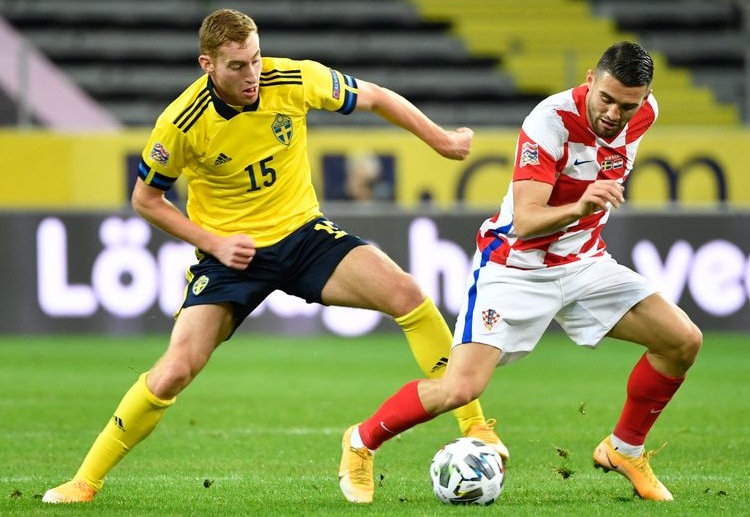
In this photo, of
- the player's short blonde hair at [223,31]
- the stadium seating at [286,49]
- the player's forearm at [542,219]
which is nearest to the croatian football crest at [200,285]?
the player's short blonde hair at [223,31]

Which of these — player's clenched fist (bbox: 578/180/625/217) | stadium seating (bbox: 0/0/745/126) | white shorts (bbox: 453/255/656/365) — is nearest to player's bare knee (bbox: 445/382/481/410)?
white shorts (bbox: 453/255/656/365)

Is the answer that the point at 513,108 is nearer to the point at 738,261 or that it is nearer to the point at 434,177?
the point at 434,177

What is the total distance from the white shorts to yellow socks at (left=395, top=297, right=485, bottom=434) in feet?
1.11

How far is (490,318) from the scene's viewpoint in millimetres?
5477

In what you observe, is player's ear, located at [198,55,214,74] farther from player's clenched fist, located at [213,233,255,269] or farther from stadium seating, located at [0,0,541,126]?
stadium seating, located at [0,0,541,126]

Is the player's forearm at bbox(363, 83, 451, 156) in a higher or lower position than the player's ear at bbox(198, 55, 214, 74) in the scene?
lower

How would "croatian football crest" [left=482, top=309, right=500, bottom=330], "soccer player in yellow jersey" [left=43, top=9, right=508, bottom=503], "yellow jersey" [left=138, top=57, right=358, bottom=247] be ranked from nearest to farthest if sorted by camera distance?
"croatian football crest" [left=482, top=309, right=500, bottom=330] < "soccer player in yellow jersey" [left=43, top=9, right=508, bottom=503] < "yellow jersey" [left=138, top=57, right=358, bottom=247]

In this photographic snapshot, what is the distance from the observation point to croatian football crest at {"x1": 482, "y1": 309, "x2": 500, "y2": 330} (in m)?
5.47

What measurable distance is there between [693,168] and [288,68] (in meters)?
11.1

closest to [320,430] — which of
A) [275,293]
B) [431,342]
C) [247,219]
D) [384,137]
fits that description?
[431,342]

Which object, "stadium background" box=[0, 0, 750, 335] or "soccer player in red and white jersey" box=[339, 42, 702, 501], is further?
"stadium background" box=[0, 0, 750, 335]

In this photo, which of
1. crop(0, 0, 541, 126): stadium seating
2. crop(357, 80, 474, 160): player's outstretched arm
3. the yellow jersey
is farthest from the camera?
crop(0, 0, 541, 126): stadium seating

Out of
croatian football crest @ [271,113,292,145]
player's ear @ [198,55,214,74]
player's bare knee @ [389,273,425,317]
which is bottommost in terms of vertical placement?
player's bare knee @ [389,273,425,317]

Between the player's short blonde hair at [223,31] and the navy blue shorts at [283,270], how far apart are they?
86 centimetres
